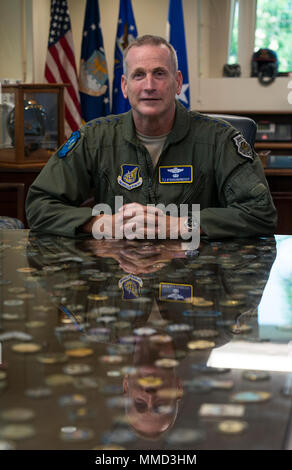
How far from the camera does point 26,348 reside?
831 mm

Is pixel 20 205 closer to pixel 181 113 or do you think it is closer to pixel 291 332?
pixel 181 113

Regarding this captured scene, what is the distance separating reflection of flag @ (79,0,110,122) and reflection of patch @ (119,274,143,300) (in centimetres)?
531

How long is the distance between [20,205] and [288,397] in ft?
10.1

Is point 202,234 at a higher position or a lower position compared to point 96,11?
lower

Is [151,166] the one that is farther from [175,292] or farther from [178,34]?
[178,34]

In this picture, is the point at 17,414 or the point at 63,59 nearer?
the point at 17,414

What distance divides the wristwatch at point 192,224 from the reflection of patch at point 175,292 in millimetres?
588

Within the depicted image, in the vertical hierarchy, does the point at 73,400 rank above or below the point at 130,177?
below

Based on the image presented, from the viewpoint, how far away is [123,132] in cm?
222

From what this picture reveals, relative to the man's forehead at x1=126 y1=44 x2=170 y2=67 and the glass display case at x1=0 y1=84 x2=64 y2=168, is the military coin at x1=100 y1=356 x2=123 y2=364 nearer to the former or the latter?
the man's forehead at x1=126 y1=44 x2=170 y2=67

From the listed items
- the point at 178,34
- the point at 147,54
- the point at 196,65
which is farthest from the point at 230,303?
the point at 196,65

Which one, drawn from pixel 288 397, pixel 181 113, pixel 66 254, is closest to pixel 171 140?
pixel 181 113

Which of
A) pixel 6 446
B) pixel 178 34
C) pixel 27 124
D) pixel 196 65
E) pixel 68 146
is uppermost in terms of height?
pixel 178 34
